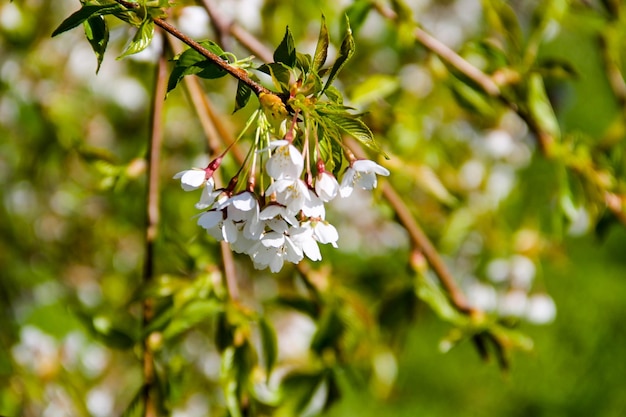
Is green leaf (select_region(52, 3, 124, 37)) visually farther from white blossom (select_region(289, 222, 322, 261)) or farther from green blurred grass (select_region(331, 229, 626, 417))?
green blurred grass (select_region(331, 229, 626, 417))

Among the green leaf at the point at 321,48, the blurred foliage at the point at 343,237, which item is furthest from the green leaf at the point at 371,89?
the green leaf at the point at 321,48

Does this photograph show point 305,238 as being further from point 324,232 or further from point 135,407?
point 135,407

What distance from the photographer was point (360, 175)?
77 centimetres

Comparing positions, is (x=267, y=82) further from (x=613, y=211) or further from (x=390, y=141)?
(x=613, y=211)

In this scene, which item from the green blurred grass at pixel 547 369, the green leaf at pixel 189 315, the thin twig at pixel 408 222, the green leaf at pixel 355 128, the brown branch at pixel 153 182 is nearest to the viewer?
the green leaf at pixel 355 128

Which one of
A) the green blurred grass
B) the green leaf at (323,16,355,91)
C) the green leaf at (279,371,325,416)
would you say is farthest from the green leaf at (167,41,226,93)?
the green blurred grass

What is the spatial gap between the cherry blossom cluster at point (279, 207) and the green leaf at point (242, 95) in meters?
0.05

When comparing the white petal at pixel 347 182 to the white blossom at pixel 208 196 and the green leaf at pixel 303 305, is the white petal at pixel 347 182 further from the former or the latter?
the green leaf at pixel 303 305

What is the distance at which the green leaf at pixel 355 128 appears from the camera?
673mm

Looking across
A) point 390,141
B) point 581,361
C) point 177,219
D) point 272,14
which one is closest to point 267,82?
point 272,14

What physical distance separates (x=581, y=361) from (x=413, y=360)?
68 centimetres

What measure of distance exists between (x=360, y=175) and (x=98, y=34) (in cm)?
30

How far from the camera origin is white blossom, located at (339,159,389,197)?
0.73 metres

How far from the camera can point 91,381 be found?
2096 millimetres
